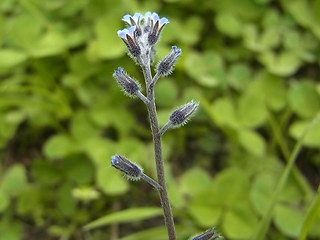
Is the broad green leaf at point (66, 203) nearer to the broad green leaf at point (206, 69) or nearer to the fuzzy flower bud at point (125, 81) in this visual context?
the broad green leaf at point (206, 69)

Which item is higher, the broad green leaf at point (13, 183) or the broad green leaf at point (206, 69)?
the broad green leaf at point (206, 69)

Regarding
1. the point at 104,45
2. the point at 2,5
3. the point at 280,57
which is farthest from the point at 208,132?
the point at 2,5

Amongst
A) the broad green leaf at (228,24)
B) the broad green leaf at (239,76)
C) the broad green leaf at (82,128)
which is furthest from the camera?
the broad green leaf at (228,24)

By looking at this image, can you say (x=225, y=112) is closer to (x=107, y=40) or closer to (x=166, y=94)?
(x=166, y=94)

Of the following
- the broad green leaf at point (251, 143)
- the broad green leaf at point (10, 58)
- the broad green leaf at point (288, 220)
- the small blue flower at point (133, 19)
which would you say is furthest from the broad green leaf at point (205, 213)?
the broad green leaf at point (10, 58)

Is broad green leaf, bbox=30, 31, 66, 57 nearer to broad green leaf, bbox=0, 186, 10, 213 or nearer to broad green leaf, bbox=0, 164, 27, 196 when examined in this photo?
broad green leaf, bbox=0, 164, 27, 196

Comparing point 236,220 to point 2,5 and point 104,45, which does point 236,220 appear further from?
point 2,5
